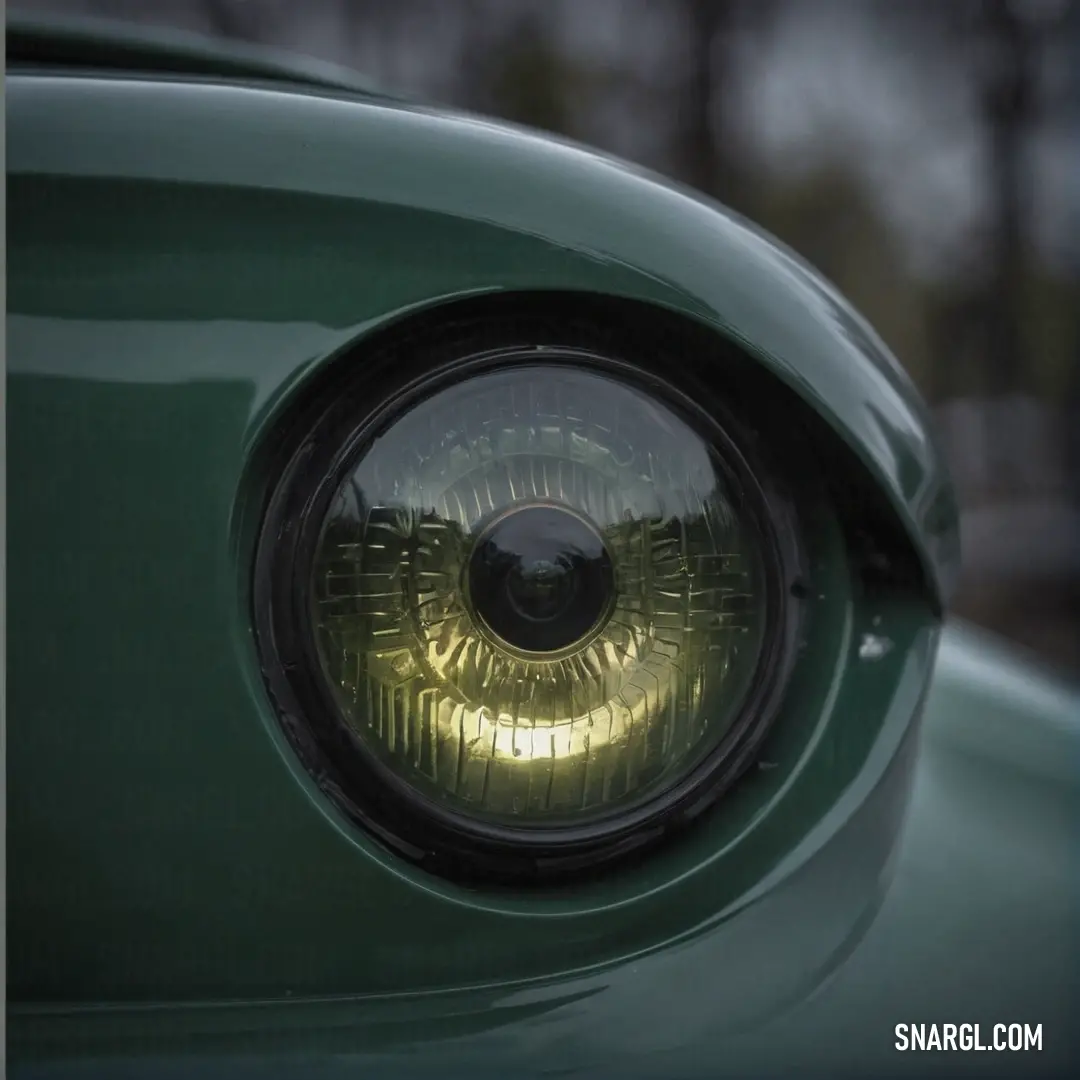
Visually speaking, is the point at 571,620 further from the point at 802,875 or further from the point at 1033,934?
the point at 1033,934

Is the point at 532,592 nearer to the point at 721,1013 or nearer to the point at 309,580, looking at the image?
the point at 309,580

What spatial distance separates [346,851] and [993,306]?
1763 millimetres

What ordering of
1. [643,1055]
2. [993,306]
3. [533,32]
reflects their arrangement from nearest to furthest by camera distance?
[643,1055] → [533,32] → [993,306]

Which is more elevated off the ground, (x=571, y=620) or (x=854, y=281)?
(x=854, y=281)

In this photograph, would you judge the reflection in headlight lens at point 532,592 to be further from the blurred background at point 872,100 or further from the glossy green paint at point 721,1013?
the blurred background at point 872,100

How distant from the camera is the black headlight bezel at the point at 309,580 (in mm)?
597

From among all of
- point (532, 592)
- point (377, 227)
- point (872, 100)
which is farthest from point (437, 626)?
point (872, 100)

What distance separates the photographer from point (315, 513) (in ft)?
1.95

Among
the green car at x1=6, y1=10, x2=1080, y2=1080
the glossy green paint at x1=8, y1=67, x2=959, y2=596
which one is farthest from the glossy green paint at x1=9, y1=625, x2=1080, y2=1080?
the glossy green paint at x1=8, y1=67, x2=959, y2=596

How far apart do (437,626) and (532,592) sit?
0.05 m

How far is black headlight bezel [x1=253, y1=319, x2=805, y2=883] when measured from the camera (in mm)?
597

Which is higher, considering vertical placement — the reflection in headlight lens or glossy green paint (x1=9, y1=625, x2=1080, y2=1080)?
the reflection in headlight lens

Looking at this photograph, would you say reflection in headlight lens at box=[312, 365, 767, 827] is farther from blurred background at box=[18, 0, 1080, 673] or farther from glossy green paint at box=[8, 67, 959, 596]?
blurred background at box=[18, 0, 1080, 673]

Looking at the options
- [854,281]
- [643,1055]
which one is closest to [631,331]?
[643,1055]
